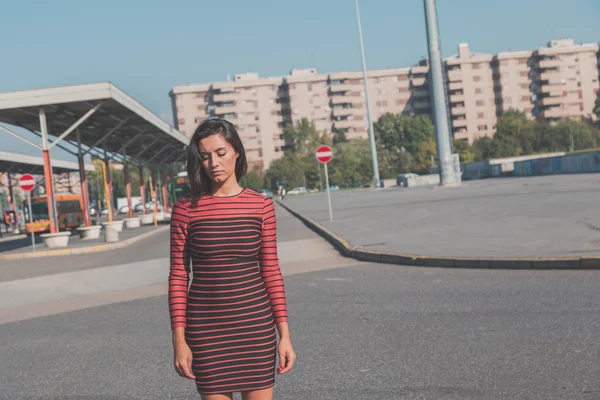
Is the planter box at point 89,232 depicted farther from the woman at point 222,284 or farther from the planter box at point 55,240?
the woman at point 222,284

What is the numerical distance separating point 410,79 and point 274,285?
159m

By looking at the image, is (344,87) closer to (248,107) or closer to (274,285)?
(248,107)

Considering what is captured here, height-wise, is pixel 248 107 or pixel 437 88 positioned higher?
pixel 248 107

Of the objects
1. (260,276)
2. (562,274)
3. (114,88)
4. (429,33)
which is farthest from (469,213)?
(429,33)

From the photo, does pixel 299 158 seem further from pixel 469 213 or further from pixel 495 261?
pixel 495 261

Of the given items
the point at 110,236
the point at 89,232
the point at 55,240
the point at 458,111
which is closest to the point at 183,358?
the point at 55,240

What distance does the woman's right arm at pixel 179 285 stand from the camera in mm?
3260

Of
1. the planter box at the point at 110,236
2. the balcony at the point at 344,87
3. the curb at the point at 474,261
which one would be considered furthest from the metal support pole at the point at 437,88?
the balcony at the point at 344,87

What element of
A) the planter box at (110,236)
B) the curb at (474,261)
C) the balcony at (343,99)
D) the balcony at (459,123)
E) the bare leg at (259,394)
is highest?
the balcony at (343,99)

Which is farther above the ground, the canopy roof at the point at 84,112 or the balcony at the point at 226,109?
the balcony at the point at 226,109

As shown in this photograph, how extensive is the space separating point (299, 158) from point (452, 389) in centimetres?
13320

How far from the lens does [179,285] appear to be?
3352 mm

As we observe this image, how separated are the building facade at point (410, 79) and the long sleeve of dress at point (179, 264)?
147 metres

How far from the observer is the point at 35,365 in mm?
7504
